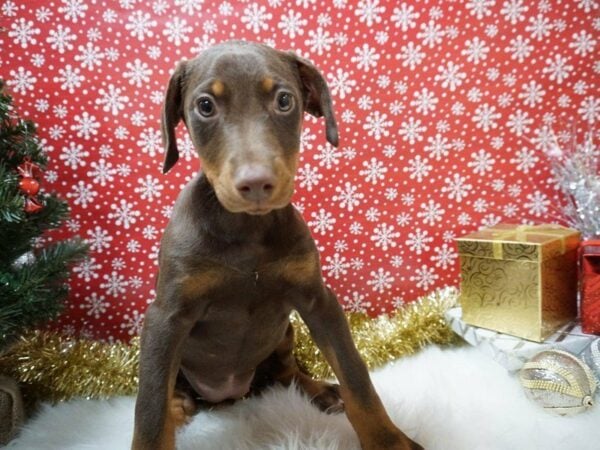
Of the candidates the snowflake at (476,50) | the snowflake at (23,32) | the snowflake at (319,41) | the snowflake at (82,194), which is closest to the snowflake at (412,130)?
the snowflake at (476,50)

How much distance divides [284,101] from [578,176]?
1.56m

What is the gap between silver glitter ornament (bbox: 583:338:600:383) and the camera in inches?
67.0

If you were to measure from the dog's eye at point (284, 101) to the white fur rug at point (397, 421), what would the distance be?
95cm

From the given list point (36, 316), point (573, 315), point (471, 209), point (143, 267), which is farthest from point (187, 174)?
point (573, 315)

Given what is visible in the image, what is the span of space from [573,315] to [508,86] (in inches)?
42.5

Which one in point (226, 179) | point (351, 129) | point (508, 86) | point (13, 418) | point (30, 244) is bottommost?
point (13, 418)

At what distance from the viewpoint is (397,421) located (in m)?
1.55

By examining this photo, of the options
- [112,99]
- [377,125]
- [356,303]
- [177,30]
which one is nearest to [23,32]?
[112,99]

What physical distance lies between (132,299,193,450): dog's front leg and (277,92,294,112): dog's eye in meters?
0.62

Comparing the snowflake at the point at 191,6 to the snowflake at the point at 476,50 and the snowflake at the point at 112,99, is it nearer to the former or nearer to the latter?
the snowflake at the point at 112,99

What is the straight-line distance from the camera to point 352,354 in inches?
55.6

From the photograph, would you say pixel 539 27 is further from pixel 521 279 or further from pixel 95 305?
pixel 95 305

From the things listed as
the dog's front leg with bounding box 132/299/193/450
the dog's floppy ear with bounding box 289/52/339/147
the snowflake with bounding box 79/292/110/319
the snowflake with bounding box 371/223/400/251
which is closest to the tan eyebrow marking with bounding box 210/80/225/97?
the dog's floppy ear with bounding box 289/52/339/147

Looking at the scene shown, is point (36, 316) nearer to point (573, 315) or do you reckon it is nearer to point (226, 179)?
point (226, 179)
